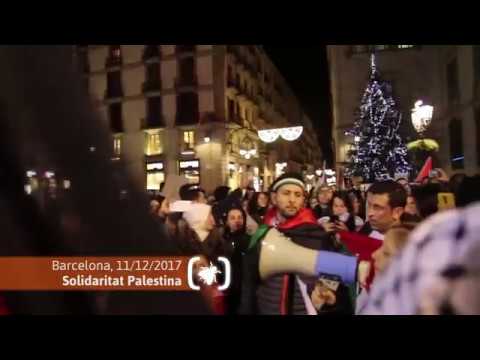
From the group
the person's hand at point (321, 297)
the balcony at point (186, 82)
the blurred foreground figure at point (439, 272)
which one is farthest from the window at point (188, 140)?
the blurred foreground figure at point (439, 272)

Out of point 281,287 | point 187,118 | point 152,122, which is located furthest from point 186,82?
point 281,287

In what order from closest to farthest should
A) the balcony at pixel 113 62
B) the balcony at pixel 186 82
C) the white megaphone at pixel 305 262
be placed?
the white megaphone at pixel 305 262 < the balcony at pixel 113 62 < the balcony at pixel 186 82

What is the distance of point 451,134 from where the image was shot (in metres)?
Answer: 4.15

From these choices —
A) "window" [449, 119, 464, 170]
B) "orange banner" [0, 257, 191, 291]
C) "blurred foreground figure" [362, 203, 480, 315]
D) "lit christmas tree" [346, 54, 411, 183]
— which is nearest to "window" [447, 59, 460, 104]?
"window" [449, 119, 464, 170]

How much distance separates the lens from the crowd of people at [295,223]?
3885 millimetres

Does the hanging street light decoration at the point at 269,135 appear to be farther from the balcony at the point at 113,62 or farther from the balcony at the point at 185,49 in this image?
the balcony at the point at 113,62

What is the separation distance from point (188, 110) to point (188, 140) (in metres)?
0.27

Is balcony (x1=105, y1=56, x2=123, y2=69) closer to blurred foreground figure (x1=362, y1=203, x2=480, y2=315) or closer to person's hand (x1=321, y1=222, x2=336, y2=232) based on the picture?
person's hand (x1=321, y1=222, x2=336, y2=232)

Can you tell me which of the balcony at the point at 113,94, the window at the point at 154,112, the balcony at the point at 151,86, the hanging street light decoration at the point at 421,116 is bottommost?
the hanging street light decoration at the point at 421,116

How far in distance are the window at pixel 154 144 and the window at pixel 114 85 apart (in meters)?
0.45

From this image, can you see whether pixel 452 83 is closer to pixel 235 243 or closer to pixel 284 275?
pixel 284 275
